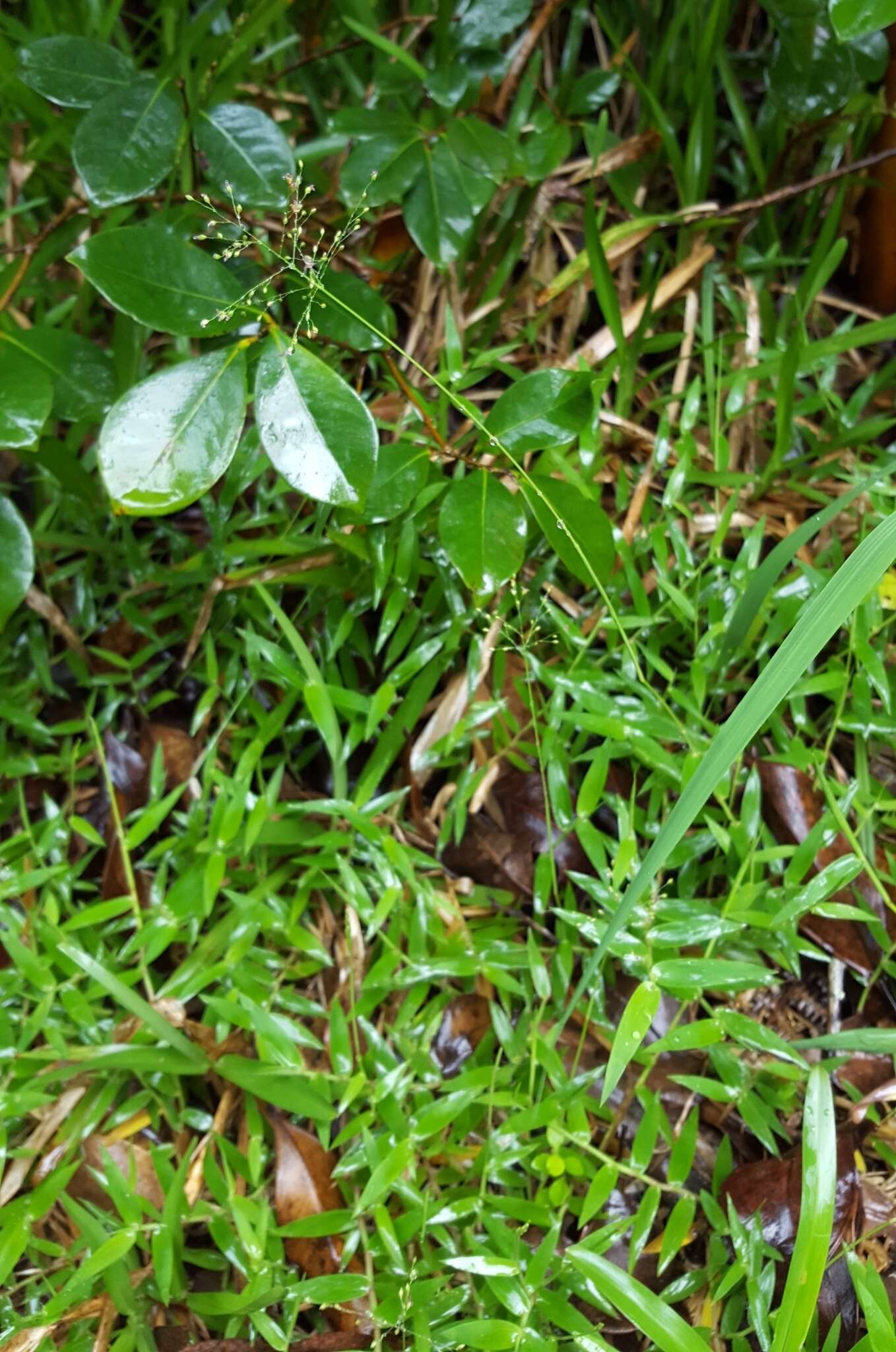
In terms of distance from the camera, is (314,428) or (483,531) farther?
(483,531)

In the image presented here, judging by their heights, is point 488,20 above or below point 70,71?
above

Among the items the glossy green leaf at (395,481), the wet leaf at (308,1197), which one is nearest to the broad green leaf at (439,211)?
the glossy green leaf at (395,481)

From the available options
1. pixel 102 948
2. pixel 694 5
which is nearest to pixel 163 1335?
pixel 102 948

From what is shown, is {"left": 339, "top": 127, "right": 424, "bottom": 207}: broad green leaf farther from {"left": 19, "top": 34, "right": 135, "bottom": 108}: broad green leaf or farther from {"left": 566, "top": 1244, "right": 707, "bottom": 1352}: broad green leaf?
{"left": 566, "top": 1244, "right": 707, "bottom": 1352}: broad green leaf

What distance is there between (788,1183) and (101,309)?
1.49m

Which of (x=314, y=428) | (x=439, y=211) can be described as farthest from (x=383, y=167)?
(x=314, y=428)

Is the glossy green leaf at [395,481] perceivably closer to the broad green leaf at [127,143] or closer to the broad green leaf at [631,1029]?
the broad green leaf at [127,143]

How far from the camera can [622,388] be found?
129cm

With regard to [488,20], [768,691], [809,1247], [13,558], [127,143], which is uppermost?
[488,20]

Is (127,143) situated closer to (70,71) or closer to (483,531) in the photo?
(70,71)

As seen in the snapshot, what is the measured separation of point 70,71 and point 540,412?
656 mm

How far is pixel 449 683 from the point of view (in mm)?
1214

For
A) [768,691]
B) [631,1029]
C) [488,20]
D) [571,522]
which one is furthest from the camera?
[488,20]

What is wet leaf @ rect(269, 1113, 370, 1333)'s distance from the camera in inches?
36.3
